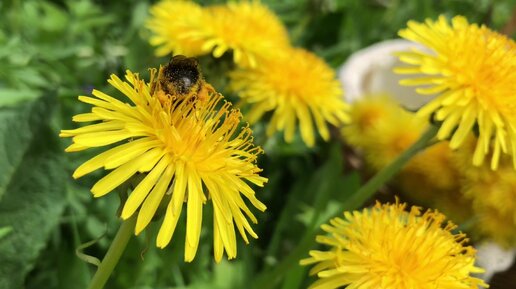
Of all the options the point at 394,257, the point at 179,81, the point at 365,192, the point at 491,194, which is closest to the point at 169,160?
the point at 179,81

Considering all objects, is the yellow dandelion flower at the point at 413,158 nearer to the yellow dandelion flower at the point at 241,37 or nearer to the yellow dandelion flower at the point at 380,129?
the yellow dandelion flower at the point at 380,129

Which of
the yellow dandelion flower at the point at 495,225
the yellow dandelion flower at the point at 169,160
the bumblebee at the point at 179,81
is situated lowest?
the yellow dandelion flower at the point at 169,160

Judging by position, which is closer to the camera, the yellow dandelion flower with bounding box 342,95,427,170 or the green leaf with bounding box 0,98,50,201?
the green leaf with bounding box 0,98,50,201

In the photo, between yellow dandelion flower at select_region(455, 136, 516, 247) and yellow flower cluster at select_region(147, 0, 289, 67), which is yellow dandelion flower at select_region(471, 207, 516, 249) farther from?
yellow flower cluster at select_region(147, 0, 289, 67)

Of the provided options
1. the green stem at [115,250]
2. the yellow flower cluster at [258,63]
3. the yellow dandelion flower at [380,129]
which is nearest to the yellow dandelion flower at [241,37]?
the yellow flower cluster at [258,63]

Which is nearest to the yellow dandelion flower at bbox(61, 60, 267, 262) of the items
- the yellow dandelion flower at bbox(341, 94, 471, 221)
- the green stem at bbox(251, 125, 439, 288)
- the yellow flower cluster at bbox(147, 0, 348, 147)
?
the green stem at bbox(251, 125, 439, 288)

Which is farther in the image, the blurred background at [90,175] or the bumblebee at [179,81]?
the blurred background at [90,175]

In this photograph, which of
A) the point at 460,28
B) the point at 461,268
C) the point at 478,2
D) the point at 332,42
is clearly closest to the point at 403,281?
the point at 461,268
